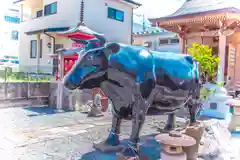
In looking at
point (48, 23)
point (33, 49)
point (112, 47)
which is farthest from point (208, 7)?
point (33, 49)

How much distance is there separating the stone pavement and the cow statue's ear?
178 cm

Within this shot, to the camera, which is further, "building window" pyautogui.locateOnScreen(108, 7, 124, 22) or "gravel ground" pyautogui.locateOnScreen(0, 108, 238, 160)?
"building window" pyautogui.locateOnScreen(108, 7, 124, 22)

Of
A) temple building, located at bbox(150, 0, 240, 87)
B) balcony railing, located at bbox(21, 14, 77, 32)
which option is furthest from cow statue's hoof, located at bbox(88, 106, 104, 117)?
balcony railing, located at bbox(21, 14, 77, 32)

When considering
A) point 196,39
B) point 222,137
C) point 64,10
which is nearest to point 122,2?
point 64,10

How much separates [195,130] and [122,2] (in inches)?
584

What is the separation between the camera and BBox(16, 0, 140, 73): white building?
48.2 feet

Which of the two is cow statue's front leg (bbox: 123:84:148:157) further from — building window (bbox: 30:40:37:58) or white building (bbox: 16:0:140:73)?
building window (bbox: 30:40:37:58)

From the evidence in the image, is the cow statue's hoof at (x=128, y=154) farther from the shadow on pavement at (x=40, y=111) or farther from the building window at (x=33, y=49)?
the building window at (x=33, y=49)

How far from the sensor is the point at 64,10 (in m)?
14.8

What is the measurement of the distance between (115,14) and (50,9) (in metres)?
4.74

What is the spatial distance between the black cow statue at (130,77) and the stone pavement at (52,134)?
93 cm

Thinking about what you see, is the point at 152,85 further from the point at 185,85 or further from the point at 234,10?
the point at 234,10

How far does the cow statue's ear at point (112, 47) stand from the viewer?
3467mm

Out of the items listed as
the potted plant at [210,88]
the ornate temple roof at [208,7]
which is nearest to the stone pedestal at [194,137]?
the potted plant at [210,88]
